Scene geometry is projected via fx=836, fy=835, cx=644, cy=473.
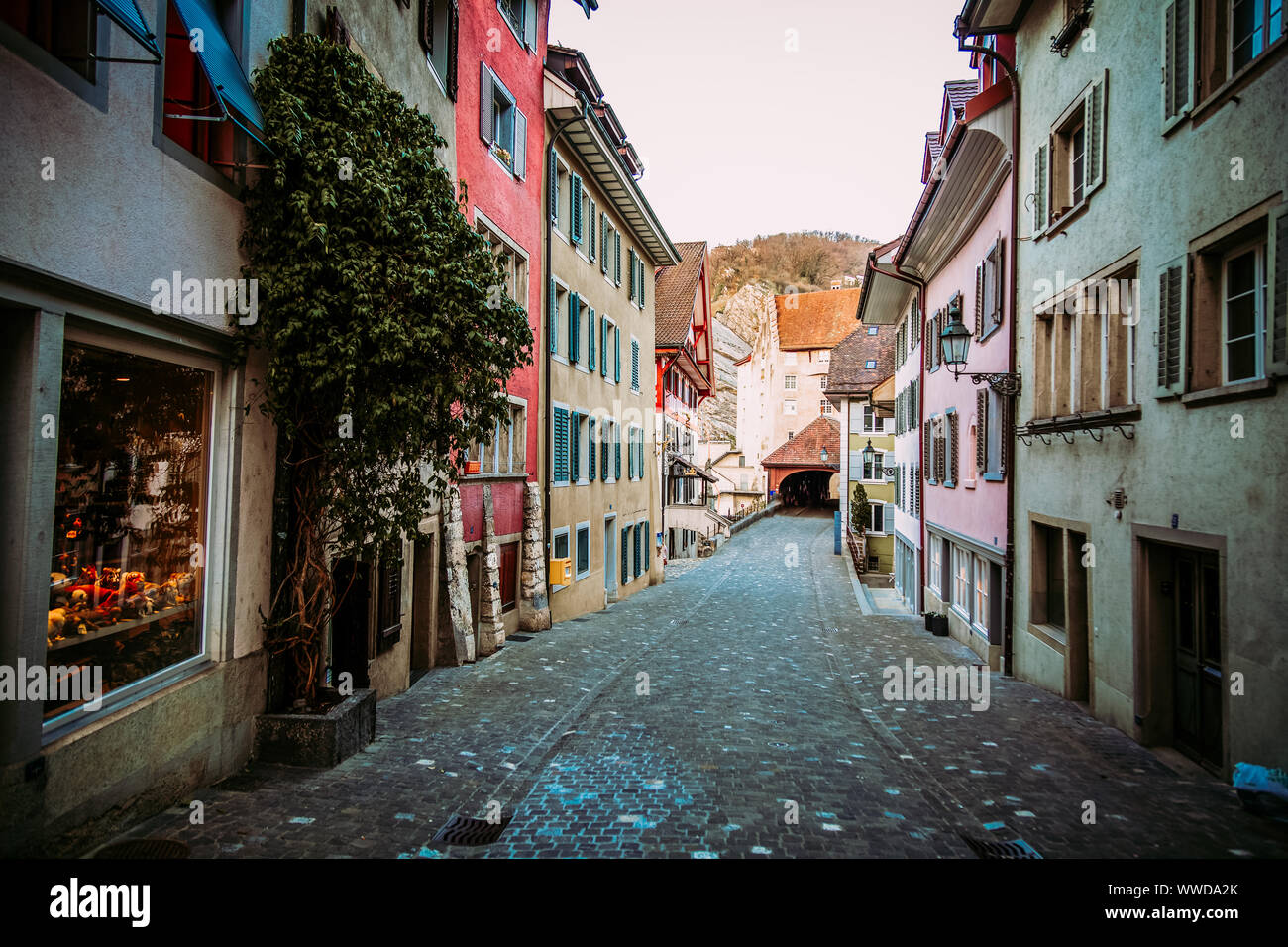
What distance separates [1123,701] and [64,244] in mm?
10005

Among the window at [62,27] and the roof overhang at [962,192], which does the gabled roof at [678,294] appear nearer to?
the roof overhang at [962,192]

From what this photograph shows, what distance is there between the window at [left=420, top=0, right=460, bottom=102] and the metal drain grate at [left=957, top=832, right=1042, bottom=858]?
10.9 metres

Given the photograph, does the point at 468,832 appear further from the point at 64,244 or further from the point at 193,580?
the point at 64,244

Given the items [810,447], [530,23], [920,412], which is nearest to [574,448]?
[920,412]

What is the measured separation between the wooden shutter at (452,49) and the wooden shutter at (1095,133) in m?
8.34

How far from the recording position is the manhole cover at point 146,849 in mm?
4852

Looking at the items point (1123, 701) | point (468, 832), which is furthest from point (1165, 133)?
point (468, 832)

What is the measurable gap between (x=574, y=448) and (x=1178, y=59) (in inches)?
569

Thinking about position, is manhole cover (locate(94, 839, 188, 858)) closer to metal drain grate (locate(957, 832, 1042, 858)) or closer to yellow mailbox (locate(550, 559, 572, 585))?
metal drain grate (locate(957, 832, 1042, 858))

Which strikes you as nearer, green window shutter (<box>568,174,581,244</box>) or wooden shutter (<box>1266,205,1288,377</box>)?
wooden shutter (<box>1266,205,1288,377</box>)

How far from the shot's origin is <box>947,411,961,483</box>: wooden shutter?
17.4 m

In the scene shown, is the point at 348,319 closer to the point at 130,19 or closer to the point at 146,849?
the point at 130,19

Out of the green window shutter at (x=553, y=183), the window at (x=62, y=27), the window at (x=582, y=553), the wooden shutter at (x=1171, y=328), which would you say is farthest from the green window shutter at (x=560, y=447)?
the window at (x=62, y=27)

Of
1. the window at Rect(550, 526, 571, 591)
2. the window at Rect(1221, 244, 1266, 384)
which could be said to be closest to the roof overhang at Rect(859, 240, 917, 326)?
the window at Rect(550, 526, 571, 591)
